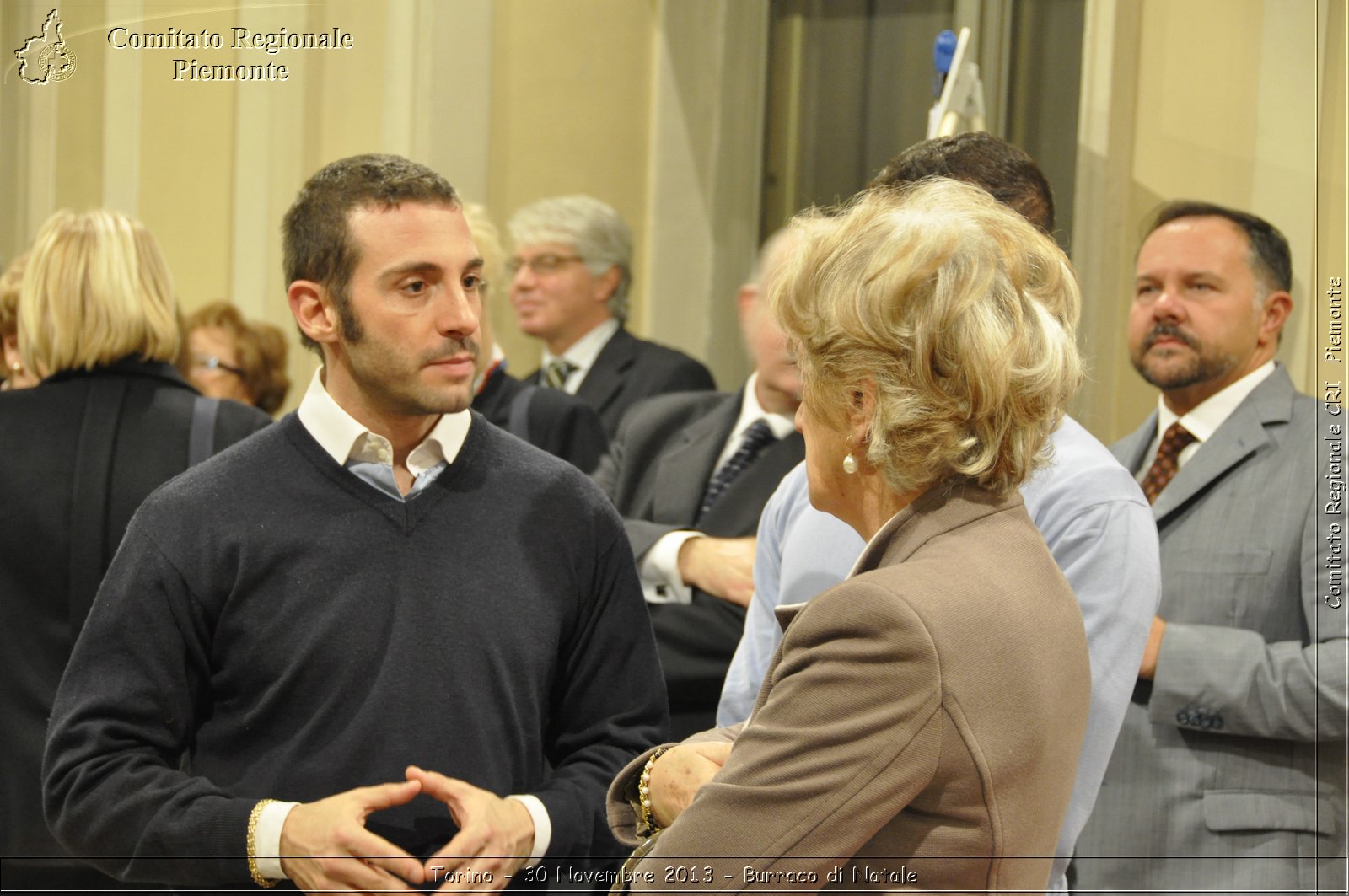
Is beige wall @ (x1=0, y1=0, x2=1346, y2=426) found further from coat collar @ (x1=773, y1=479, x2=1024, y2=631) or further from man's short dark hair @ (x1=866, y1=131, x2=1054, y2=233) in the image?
coat collar @ (x1=773, y1=479, x2=1024, y2=631)

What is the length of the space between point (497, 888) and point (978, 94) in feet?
5.76

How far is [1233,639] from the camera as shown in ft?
7.73

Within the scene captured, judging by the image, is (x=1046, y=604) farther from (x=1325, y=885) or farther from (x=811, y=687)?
(x=1325, y=885)

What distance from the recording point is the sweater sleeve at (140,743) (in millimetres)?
1879

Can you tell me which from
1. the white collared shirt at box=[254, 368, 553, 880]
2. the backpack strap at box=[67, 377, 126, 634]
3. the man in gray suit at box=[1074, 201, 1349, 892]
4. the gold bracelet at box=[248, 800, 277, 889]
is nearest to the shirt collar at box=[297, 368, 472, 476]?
the white collared shirt at box=[254, 368, 553, 880]

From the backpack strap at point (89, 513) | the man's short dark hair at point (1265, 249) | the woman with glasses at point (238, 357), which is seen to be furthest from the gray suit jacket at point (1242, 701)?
the woman with glasses at point (238, 357)

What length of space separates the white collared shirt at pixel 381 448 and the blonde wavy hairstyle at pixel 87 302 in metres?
0.63

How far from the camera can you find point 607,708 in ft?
6.86

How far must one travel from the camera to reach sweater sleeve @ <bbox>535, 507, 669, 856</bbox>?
2.06m

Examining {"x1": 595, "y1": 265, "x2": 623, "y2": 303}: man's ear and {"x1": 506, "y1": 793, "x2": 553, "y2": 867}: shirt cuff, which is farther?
{"x1": 595, "y1": 265, "x2": 623, "y2": 303}: man's ear

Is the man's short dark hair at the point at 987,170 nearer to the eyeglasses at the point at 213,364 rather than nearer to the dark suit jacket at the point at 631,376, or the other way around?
the dark suit jacket at the point at 631,376

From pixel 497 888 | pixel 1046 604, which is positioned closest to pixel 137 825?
pixel 497 888

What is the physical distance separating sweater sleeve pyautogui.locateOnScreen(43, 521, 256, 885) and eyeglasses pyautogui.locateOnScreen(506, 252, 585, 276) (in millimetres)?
1790

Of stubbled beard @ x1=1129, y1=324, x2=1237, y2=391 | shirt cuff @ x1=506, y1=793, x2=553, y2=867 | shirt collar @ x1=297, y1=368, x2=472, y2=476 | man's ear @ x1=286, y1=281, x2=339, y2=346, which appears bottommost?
shirt cuff @ x1=506, y1=793, x2=553, y2=867
